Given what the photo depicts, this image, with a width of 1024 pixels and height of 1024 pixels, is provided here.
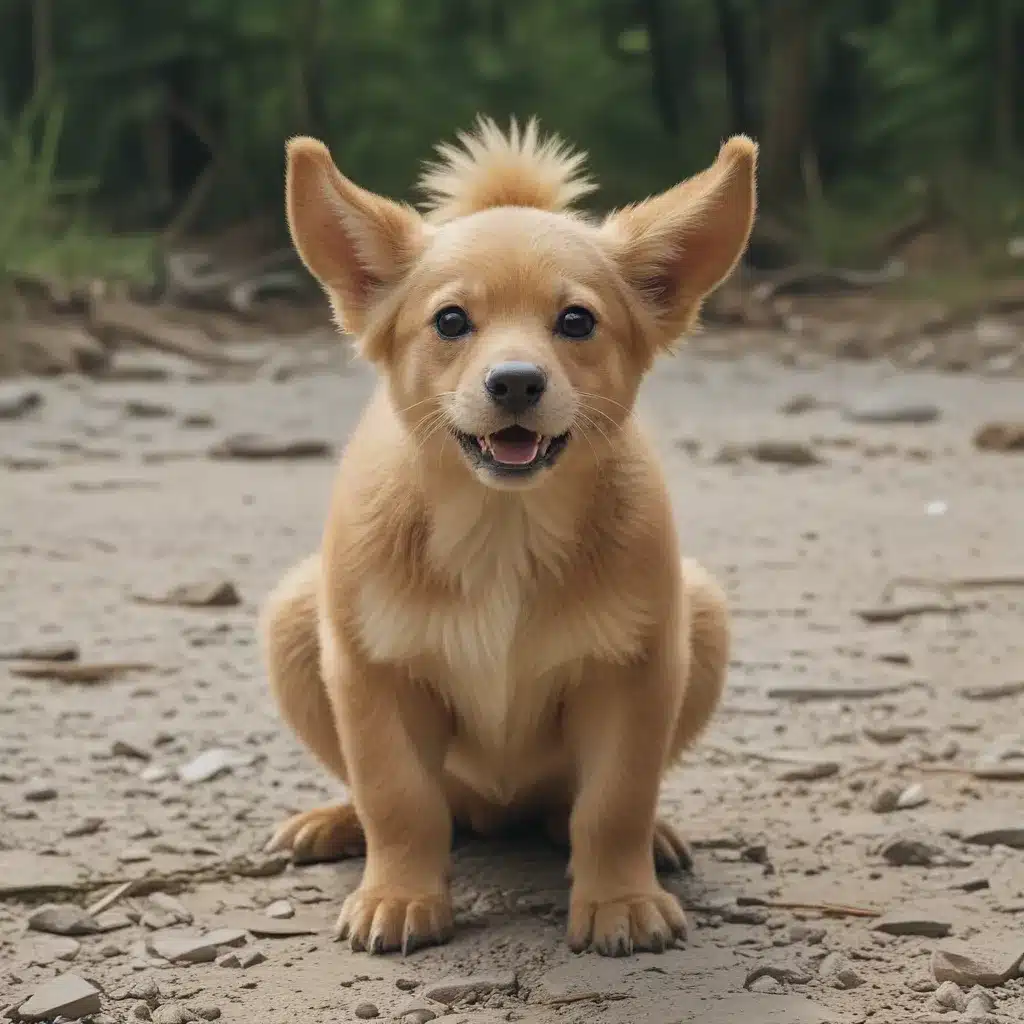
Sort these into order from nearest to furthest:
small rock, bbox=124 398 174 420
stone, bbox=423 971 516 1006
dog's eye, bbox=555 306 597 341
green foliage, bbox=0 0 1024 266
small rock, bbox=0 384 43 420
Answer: stone, bbox=423 971 516 1006 → dog's eye, bbox=555 306 597 341 → small rock, bbox=0 384 43 420 → small rock, bbox=124 398 174 420 → green foliage, bbox=0 0 1024 266

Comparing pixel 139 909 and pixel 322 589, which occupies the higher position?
pixel 322 589

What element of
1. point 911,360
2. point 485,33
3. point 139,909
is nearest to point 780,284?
point 911,360

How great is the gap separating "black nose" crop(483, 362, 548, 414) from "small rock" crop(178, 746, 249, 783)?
1673 millimetres

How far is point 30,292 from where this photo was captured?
12328 mm

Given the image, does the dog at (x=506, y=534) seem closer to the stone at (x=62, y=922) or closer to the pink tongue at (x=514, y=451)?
the pink tongue at (x=514, y=451)

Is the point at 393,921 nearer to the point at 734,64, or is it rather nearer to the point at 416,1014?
the point at 416,1014

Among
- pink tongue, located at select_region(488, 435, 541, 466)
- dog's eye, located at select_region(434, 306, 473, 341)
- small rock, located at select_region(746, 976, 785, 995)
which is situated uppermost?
dog's eye, located at select_region(434, 306, 473, 341)

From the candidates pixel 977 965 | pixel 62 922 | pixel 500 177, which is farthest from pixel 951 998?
pixel 500 177

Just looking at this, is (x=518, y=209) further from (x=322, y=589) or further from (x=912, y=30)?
(x=912, y=30)

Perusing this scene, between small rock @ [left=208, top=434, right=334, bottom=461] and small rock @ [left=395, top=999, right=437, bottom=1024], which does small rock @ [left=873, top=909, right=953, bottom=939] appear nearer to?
small rock @ [left=395, top=999, right=437, bottom=1024]

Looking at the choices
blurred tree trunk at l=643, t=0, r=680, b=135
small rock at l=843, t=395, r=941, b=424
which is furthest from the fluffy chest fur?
blurred tree trunk at l=643, t=0, r=680, b=135

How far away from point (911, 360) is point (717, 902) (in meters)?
9.10

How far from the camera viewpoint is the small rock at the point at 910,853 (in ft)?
12.0

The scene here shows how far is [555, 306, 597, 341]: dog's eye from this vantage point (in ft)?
10.4
